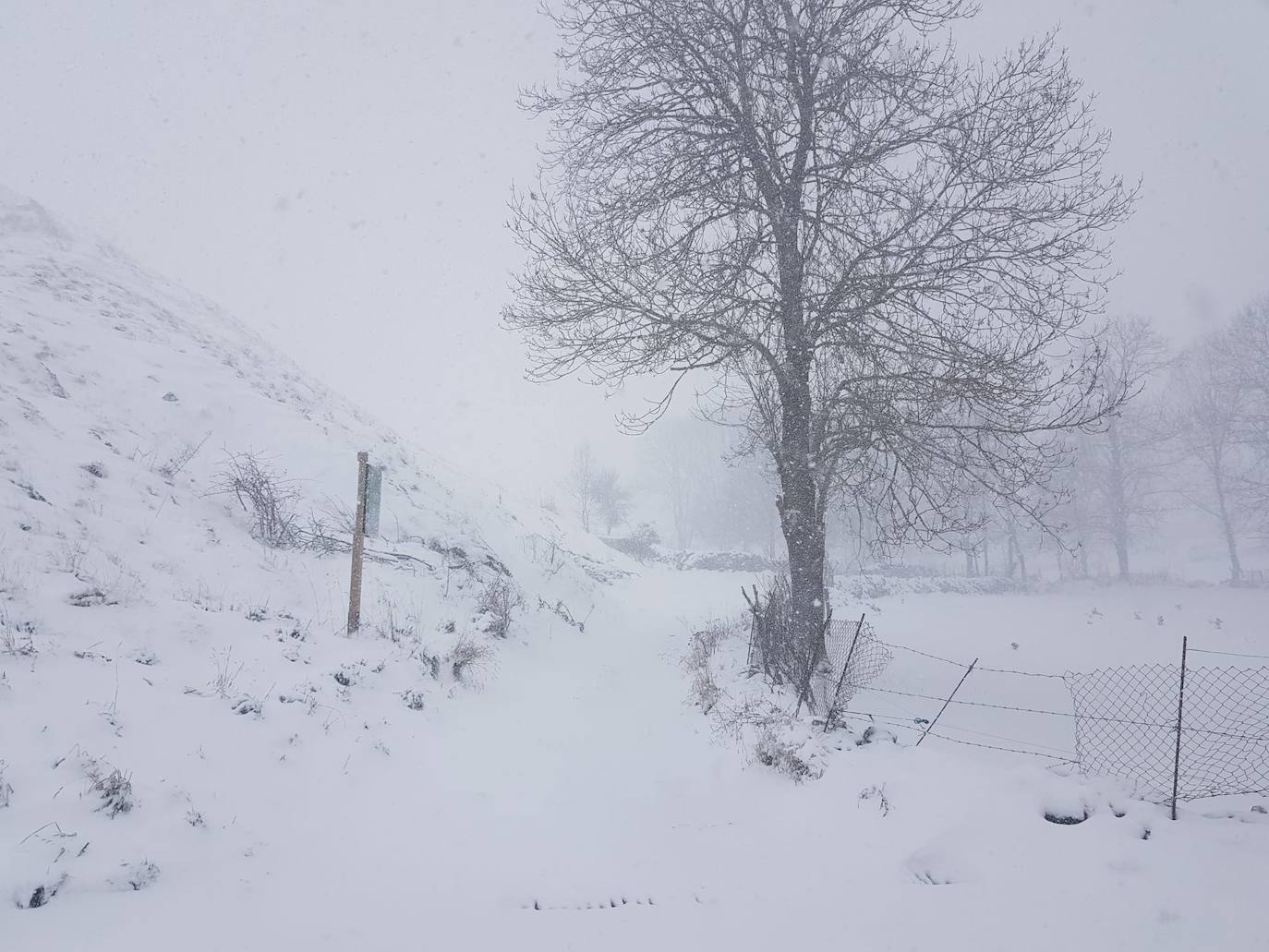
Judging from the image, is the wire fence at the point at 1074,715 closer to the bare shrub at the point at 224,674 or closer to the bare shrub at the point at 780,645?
the bare shrub at the point at 780,645

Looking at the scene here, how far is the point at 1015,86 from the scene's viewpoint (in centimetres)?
705

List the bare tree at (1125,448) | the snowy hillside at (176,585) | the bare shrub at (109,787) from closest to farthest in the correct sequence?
the bare shrub at (109,787) < the snowy hillside at (176,585) < the bare tree at (1125,448)

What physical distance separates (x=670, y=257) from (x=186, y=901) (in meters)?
7.23

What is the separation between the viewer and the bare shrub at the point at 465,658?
666 centimetres

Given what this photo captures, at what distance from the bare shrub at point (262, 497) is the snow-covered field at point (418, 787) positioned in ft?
0.85

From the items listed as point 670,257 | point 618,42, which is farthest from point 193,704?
point 618,42

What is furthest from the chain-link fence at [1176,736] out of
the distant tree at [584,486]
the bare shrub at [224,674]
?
the distant tree at [584,486]

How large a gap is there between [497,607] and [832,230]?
7.17 m

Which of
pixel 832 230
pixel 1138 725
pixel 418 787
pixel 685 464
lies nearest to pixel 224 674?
pixel 418 787

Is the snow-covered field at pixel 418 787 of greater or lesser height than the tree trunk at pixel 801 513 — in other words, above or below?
below

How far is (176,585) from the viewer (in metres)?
5.82

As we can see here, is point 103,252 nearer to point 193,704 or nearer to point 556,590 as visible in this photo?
point 556,590

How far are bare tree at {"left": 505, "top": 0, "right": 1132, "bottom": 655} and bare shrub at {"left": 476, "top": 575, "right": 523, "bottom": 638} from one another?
3.63 metres

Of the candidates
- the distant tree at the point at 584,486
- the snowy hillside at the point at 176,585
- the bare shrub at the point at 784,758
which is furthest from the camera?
the distant tree at the point at 584,486
